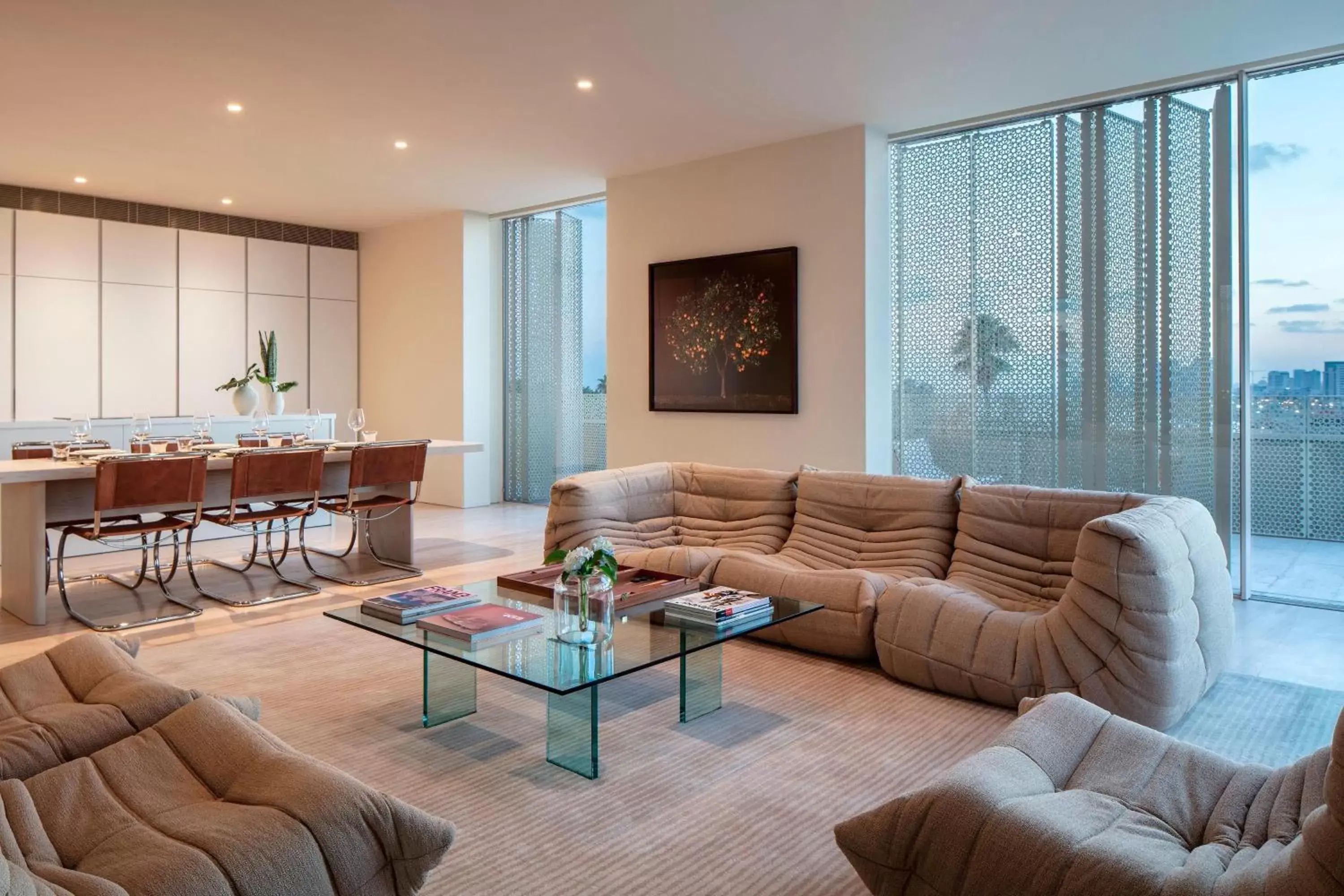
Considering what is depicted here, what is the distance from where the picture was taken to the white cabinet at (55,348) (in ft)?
25.4

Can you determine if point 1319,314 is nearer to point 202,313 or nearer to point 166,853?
point 166,853

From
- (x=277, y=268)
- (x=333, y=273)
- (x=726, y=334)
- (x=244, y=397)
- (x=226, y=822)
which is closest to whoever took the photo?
(x=226, y=822)

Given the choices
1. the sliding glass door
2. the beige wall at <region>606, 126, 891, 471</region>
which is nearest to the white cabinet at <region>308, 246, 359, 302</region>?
the beige wall at <region>606, 126, 891, 471</region>

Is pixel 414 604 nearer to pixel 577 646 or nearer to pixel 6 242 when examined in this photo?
Answer: pixel 577 646

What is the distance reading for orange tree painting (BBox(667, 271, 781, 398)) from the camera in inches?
252

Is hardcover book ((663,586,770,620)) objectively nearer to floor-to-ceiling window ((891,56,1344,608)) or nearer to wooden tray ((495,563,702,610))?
wooden tray ((495,563,702,610))

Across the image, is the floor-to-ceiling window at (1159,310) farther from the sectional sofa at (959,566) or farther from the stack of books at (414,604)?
the stack of books at (414,604)

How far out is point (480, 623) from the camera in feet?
9.89

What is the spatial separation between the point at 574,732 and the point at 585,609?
386 millimetres

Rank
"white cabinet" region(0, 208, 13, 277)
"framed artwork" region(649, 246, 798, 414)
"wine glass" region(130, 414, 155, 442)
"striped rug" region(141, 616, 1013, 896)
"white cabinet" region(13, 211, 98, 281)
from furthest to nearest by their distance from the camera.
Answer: "white cabinet" region(13, 211, 98, 281), "white cabinet" region(0, 208, 13, 277), "framed artwork" region(649, 246, 798, 414), "wine glass" region(130, 414, 155, 442), "striped rug" region(141, 616, 1013, 896)

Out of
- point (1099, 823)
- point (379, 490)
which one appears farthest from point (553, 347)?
point (1099, 823)

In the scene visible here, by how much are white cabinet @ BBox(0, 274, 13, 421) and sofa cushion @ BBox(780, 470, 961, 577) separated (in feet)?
23.2

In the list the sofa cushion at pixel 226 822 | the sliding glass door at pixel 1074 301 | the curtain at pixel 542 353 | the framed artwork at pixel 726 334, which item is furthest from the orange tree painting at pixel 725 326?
the sofa cushion at pixel 226 822

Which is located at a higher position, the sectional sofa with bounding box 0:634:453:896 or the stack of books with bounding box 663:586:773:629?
the stack of books with bounding box 663:586:773:629
